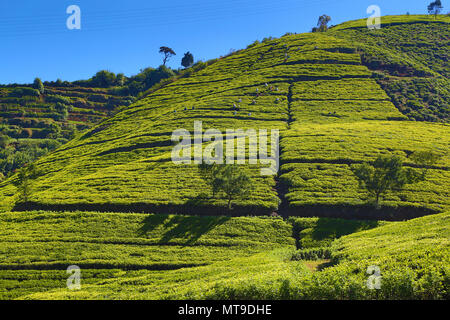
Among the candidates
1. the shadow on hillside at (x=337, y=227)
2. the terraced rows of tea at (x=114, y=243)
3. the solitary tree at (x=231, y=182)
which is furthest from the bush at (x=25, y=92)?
the shadow on hillside at (x=337, y=227)

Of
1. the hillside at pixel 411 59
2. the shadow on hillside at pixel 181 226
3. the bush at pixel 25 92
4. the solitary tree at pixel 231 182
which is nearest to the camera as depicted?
the shadow on hillside at pixel 181 226

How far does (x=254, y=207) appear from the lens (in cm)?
5812

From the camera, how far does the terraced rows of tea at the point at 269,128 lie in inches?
2359

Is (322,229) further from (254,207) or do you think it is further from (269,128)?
(269,128)

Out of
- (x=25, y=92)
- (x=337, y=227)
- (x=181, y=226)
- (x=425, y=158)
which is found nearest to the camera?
(x=337, y=227)

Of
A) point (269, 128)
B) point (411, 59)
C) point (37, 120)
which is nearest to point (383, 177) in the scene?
point (269, 128)

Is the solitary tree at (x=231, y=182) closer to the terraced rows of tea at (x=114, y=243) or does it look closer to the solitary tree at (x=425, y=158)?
the terraced rows of tea at (x=114, y=243)

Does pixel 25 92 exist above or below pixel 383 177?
above

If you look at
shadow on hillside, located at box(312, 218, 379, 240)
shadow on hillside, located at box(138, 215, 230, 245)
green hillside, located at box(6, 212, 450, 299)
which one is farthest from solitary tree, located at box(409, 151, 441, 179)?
shadow on hillside, located at box(138, 215, 230, 245)

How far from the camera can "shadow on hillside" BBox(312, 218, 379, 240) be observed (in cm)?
4859
